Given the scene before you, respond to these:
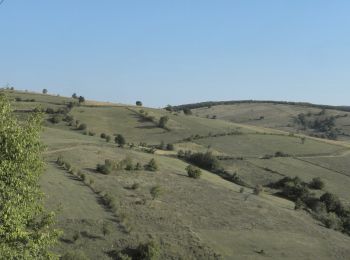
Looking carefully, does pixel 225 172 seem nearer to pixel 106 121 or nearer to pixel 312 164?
pixel 312 164

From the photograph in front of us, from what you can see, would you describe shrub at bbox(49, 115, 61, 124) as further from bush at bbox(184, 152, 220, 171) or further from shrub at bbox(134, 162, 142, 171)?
shrub at bbox(134, 162, 142, 171)

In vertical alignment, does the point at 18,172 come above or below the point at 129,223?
above

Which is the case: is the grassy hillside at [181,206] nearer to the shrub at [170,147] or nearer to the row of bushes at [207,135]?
the shrub at [170,147]

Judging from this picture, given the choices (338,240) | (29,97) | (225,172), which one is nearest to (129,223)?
(338,240)

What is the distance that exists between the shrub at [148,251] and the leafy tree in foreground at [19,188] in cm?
2012

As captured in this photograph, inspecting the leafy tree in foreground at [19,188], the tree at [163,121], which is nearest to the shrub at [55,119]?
the tree at [163,121]

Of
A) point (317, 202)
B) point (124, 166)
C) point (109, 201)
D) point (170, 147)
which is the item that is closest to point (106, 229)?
point (109, 201)

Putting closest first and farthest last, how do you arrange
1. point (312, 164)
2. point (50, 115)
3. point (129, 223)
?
point (129, 223), point (312, 164), point (50, 115)

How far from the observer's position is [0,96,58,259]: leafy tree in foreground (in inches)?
813

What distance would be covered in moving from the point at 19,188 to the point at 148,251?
2237cm

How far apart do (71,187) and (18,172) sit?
34195 mm

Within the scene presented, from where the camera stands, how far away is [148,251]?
42.5 metres

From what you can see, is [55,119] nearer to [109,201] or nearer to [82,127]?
[82,127]

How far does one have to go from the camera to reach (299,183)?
268ft
